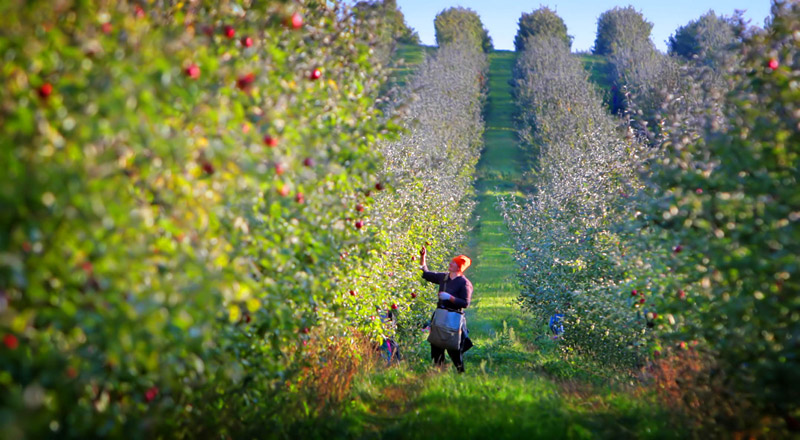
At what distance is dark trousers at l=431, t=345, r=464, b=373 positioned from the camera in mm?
9859

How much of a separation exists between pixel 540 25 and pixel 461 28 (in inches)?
441

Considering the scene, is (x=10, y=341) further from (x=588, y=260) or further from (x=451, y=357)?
(x=588, y=260)

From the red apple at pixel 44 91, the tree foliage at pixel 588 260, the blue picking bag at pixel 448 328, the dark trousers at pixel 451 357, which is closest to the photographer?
the red apple at pixel 44 91

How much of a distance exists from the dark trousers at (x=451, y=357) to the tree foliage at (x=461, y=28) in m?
71.2

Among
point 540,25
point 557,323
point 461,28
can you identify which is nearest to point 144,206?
point 557,323

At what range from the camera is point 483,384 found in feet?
28.1

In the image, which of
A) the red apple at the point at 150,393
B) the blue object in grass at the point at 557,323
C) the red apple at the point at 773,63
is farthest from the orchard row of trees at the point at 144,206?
the blue object in grass at the point at 557,323

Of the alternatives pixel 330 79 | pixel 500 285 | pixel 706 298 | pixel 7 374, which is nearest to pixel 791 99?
pixel 706 298

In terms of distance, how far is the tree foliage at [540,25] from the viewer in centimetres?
8562

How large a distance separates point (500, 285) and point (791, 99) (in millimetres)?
20004

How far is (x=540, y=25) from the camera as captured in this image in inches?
3386

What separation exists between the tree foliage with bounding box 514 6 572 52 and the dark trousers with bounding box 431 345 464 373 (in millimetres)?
80773

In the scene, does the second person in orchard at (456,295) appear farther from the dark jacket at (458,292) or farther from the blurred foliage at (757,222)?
the blurred foliage at (757,222)

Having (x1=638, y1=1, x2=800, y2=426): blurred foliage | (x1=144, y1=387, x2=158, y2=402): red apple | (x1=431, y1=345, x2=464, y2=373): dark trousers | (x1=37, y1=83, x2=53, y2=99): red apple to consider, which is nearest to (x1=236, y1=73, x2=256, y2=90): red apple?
(x1=37, y1=83, x2=53, y2=99): red apple
